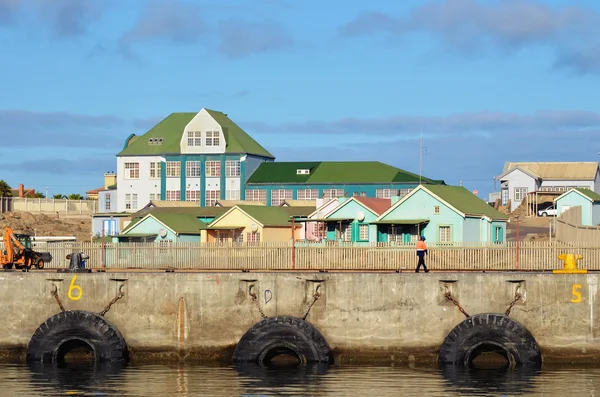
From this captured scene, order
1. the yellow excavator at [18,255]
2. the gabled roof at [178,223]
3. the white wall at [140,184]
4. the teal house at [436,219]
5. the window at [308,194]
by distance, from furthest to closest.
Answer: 1. the white wall at [140,184]
2. the window at [308,194]
3. the gabled roof at [178,223]
4. the teal house at [436,219]
5. the yellow excavator at [18,255]

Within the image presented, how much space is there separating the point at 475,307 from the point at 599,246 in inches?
335

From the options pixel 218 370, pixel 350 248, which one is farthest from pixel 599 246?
pixel 218 370

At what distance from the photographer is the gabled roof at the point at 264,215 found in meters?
86.4

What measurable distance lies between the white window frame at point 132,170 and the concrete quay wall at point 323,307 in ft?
287

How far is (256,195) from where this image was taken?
124062 mm

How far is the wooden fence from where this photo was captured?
4747 centimetres

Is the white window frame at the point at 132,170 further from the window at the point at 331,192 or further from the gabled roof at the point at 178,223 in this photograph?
the gabled roof at the point at 178,223

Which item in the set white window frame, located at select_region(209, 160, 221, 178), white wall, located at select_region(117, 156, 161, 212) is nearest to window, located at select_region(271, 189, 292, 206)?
white window frame, located at select_region(209, 160, 221, 178)

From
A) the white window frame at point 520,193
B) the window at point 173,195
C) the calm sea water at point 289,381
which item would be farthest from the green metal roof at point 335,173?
the calm sea water at point 289,381

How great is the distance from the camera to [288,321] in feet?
137

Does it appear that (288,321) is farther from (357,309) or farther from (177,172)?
(177,172)

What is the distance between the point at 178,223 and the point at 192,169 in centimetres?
4159

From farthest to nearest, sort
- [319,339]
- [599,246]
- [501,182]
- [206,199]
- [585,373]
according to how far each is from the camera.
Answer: [501,182], [206,199], [599,246], [319,339], [585,373]

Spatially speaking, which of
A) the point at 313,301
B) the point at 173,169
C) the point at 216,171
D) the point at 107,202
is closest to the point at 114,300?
the point at 313,301
